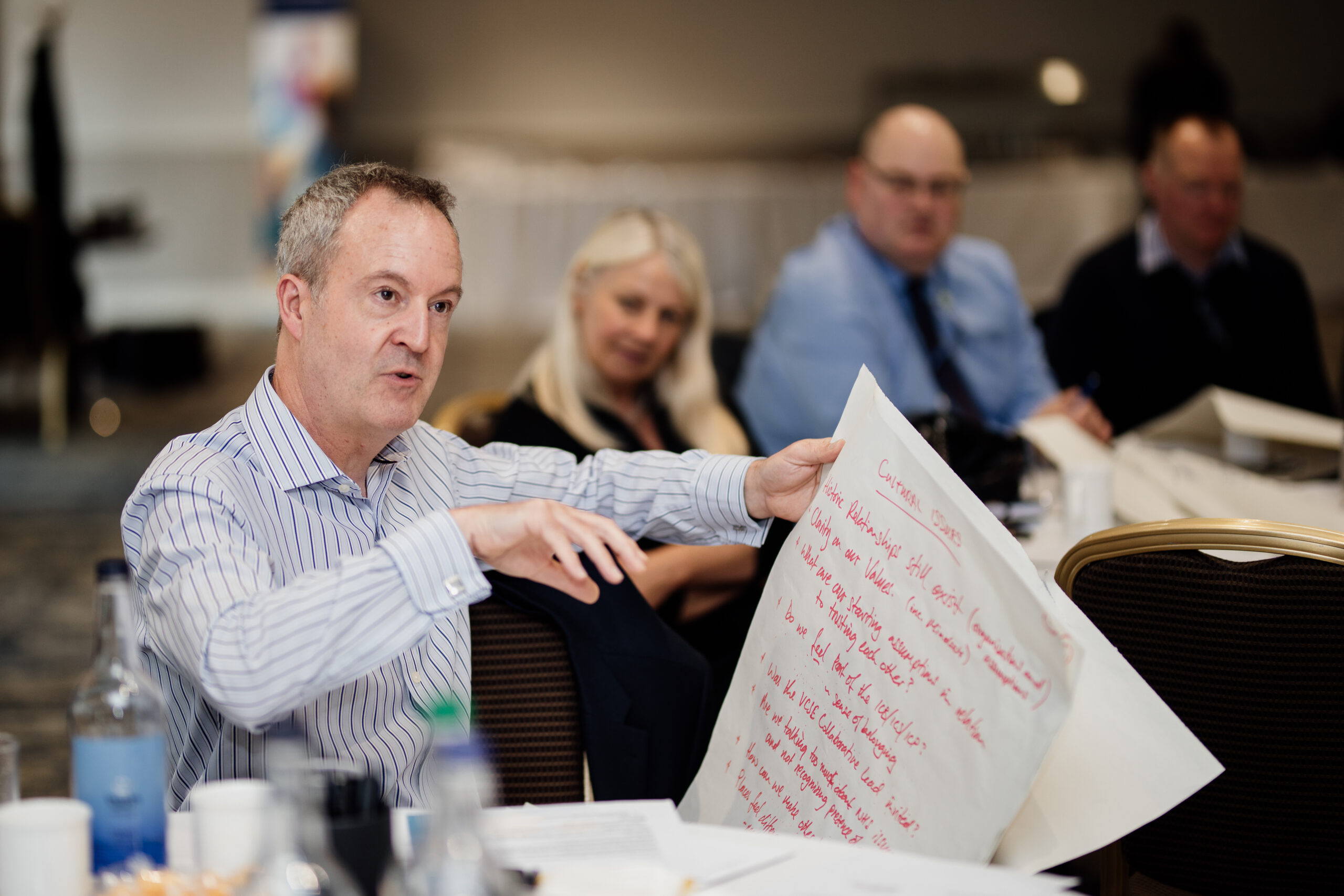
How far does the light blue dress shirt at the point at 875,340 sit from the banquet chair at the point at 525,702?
1.37 metres

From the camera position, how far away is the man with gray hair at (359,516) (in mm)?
1044

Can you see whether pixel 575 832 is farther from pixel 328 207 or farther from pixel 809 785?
pixel 328 207

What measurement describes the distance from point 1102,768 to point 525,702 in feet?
2.27

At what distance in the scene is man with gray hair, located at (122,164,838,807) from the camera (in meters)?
1.04

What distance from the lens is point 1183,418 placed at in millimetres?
2715

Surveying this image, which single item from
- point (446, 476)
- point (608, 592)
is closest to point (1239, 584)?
point (608, 592)

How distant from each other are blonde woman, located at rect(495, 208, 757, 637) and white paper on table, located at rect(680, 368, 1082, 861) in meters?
1.06

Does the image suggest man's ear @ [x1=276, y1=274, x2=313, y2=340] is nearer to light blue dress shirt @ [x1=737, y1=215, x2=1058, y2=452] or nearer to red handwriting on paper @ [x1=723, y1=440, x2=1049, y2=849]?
red handwriting on paper @ [x1=723, y1=440, x2=1049, y2=849]

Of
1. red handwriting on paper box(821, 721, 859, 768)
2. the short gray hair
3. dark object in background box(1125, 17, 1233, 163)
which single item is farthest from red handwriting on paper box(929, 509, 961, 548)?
dark object in background box(1125, 17, 1233, 163)

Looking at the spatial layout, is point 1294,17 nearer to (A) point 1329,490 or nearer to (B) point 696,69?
(B) point 696,69

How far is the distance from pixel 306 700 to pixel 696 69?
877 centimetres

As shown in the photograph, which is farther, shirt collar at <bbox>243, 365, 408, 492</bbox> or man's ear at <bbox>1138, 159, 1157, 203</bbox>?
man's ear at <bbox>1138, 159, 1157, 203</bbox>

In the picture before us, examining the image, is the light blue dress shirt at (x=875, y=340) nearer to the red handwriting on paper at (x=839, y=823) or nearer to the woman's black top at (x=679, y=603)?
the woman's black top at (x=679, y=603)

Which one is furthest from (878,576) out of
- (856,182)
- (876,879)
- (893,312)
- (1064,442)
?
(856,182)
